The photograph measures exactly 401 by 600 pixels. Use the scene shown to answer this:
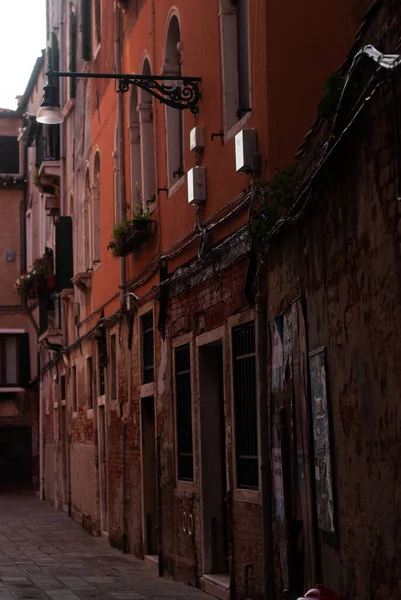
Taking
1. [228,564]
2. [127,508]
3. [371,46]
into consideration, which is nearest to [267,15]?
[371,46]

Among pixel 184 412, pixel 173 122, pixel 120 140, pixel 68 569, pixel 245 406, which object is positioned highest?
pixel 120 140

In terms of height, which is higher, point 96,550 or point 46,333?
point 46,333

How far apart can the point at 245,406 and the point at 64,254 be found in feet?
43.9

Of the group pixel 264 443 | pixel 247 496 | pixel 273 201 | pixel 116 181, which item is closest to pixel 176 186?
pixel 116 181

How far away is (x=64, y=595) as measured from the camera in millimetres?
11750

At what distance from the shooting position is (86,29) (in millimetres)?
20141

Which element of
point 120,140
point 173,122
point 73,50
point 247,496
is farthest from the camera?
point 73,50

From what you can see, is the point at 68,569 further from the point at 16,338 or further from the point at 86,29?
the point at 16,338

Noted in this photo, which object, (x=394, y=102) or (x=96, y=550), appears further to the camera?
(x=96, y=550)

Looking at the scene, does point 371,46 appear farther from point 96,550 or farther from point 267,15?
point 96,550

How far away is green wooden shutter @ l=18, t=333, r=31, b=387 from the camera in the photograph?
3400cm

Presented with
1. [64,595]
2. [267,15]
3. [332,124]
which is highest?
[267,15]

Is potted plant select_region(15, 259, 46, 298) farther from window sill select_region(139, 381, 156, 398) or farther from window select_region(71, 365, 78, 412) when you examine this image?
window sill select_region(139, 381, 156, 398)

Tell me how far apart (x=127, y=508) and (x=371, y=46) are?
11.3 metres
